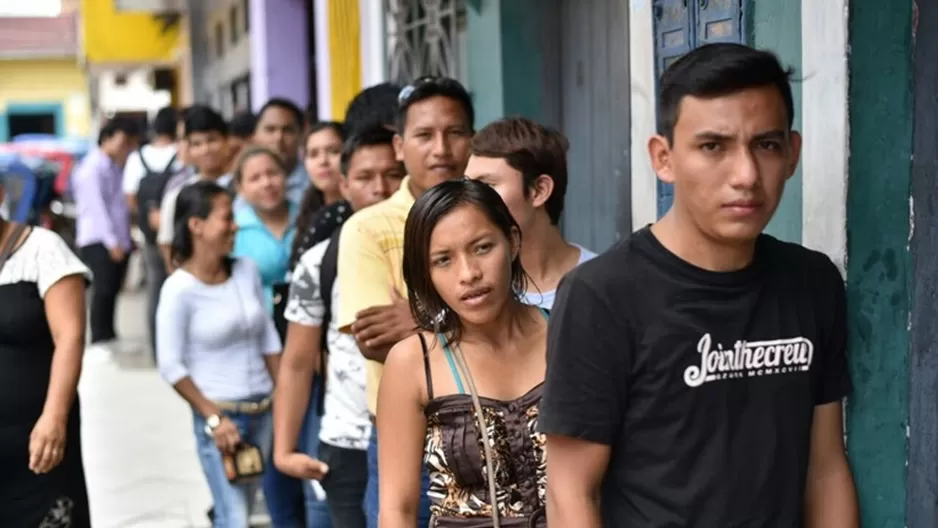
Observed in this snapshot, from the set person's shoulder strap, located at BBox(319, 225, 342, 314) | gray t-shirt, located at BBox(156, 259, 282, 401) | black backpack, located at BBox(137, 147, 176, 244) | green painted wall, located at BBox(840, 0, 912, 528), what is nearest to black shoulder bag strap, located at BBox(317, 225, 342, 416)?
person's shoulder strap, located at BBox(319, 225, 342, 314)

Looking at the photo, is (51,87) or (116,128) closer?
(116,128)

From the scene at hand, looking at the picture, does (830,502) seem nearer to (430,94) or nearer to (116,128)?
(430,94)

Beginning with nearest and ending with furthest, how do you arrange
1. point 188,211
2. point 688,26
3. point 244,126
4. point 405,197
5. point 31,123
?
1. point 405,197
2. point 688,26
3. point 188,211
4. point 244,126
5. point 31,123

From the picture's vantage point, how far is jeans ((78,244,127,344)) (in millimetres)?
11961

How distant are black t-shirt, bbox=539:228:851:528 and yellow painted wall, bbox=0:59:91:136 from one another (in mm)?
42023

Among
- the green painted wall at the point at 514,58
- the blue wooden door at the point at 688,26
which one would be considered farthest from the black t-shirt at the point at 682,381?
the green painted wall at the point at 514,58

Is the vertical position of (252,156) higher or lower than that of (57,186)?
lower

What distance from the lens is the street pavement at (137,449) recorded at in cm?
725

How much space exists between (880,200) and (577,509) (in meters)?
1.32

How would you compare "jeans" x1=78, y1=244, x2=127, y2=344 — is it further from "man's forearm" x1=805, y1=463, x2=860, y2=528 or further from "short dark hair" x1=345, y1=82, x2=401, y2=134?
"man's forearm" x1=805, y1=463, x2=860, y2=528

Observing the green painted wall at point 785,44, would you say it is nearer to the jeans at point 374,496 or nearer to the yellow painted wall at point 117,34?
the jeans at point 374,496

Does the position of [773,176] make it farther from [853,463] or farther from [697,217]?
[853,463]

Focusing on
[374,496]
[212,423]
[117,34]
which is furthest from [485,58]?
[117,34]

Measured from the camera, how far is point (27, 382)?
14.5 ft
